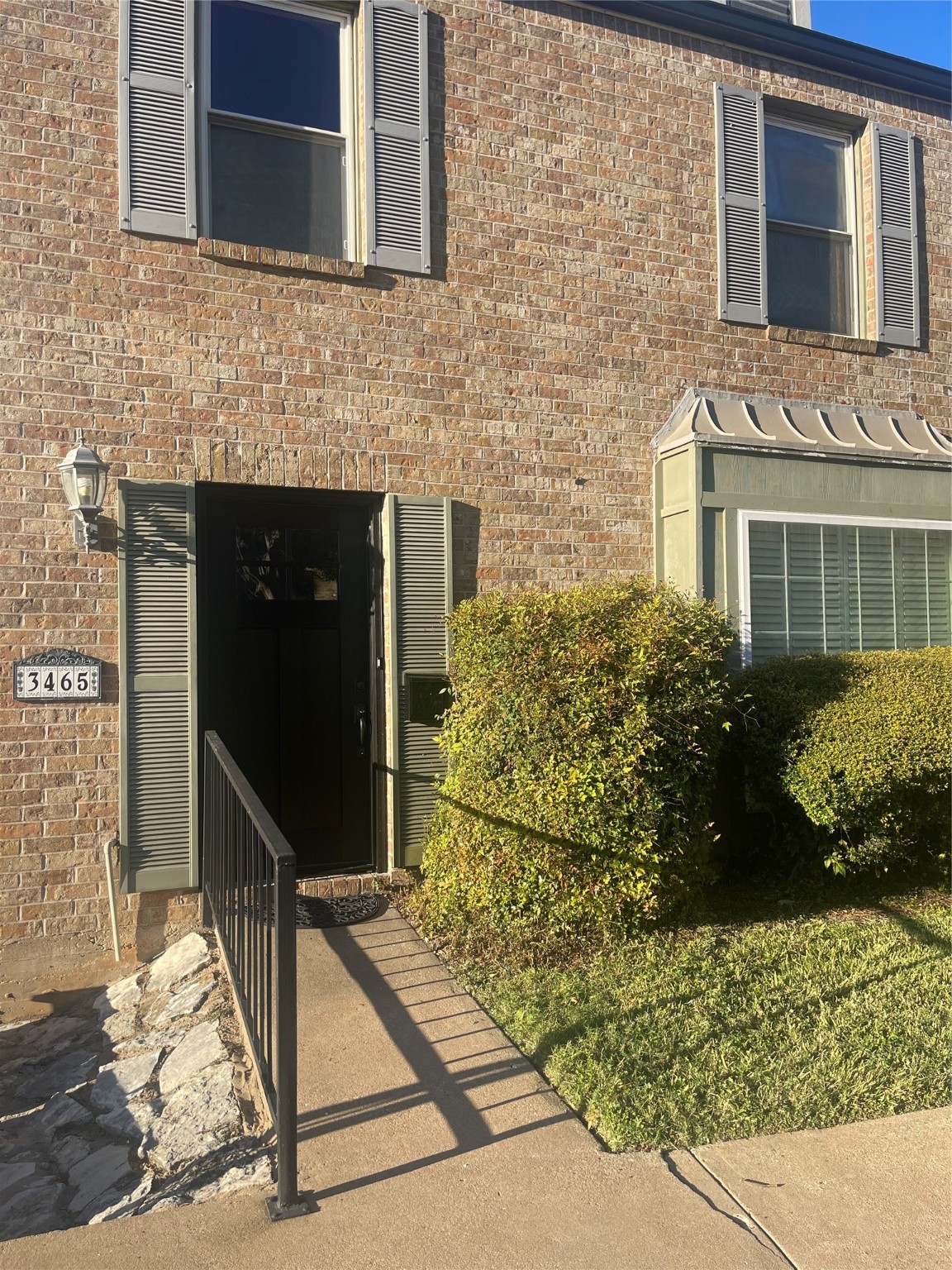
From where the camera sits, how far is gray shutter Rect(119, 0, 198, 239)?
521 centimetres

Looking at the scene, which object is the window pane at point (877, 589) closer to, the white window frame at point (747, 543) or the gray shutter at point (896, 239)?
the white window frame at point (747, 543)

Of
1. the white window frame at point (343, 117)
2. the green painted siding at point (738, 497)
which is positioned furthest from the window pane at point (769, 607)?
the white window frame at point (343, 117)

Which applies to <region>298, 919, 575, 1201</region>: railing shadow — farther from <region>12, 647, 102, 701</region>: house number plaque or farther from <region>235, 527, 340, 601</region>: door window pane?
<region>235, 527, 340, 601</region>: door window pane

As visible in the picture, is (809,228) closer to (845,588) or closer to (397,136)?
(845,588)

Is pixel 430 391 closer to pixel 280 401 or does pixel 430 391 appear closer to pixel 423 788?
pixel 280 401

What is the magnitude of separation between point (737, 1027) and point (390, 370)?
151 inches

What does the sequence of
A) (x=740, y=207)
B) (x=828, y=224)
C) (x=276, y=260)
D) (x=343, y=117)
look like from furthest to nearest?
(x=828, y=224) < (x=740, y=207) < (x=343, y=117) < (x=276, y=260)

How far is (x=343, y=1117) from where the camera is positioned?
326cm

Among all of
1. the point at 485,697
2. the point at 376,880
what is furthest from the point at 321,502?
the point at 376,880

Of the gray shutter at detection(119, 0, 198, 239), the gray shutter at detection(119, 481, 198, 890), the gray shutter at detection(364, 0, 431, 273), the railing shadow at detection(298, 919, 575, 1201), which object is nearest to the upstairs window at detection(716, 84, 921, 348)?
the gray shutter at detection(364, 0, 431, 273)

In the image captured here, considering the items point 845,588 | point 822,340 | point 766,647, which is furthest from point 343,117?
point 845,588

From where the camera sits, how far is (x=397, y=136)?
19.2 ft

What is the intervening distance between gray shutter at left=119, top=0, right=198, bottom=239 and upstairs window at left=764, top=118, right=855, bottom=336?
12.8 ft

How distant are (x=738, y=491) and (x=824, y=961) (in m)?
2.81
